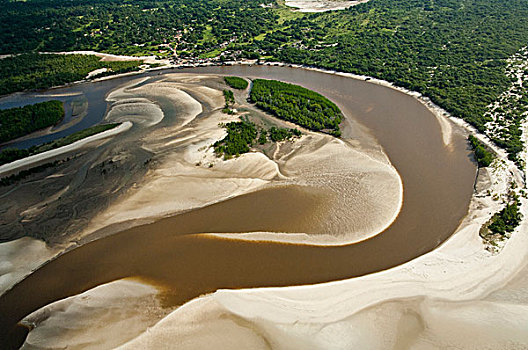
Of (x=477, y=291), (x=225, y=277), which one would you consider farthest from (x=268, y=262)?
(x=477, y=291)

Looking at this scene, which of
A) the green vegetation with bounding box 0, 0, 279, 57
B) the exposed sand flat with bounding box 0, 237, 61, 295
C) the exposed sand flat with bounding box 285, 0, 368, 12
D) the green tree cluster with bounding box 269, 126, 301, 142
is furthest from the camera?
the exposed sand flat with bounding box 285, 0, 368, 12

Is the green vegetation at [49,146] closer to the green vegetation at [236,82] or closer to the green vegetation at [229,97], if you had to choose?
the green vegetation at [229,97]

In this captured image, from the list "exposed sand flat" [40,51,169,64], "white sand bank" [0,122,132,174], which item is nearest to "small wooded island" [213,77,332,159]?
"white sand bank" [0,122,132,174]

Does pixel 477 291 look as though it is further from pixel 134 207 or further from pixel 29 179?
pixel 29 179

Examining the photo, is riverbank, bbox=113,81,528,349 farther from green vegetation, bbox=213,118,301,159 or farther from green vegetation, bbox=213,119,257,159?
green vegetation, bbox=213,118,301,159

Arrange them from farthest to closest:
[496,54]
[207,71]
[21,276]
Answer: [207,71] < [496,54] < [21,276]

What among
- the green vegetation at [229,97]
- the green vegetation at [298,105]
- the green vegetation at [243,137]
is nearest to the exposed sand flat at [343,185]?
the green vegetation at [243,137]

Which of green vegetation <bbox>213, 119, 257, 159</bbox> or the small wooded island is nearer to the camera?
green vegetation <bbox>213, 119, 257, 159</bbox>
